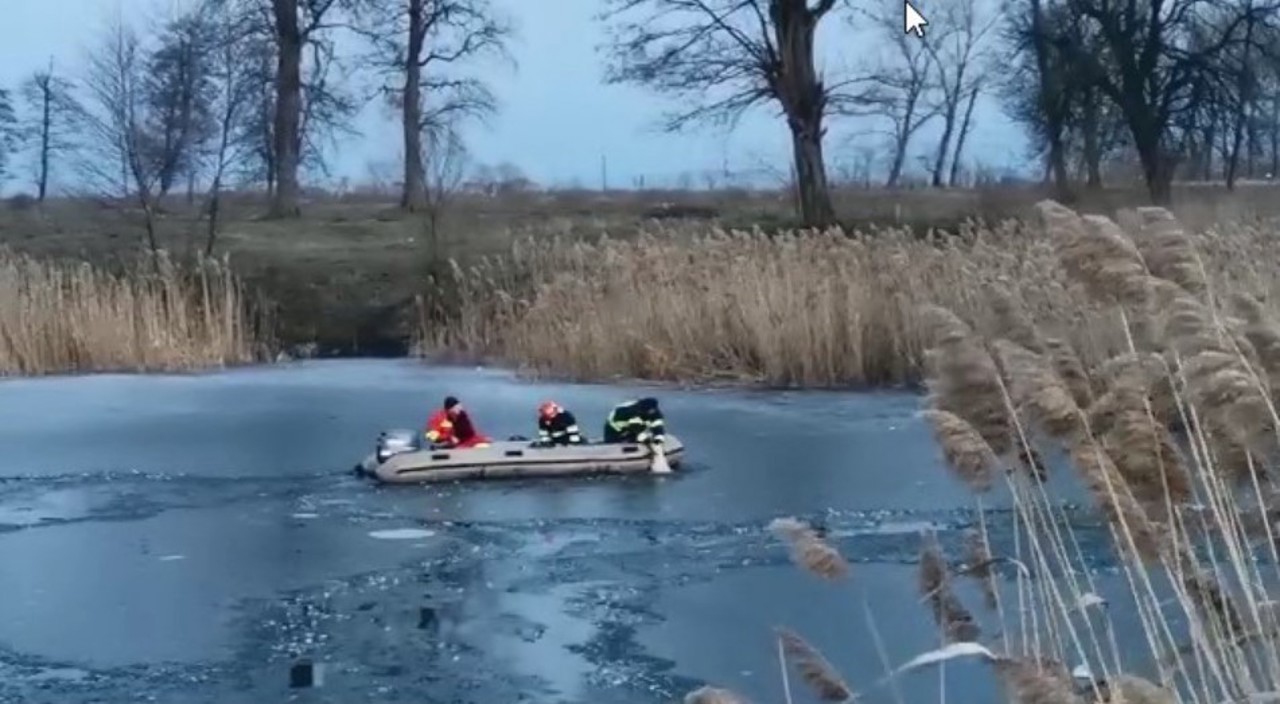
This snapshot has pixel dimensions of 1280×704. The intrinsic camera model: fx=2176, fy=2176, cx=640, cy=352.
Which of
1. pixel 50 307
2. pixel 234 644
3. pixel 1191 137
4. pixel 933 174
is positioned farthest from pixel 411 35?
pixel 234 644

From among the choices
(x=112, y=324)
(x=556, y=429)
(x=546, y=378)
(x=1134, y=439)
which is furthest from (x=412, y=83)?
(x=1134, y=439)

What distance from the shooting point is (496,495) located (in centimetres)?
861

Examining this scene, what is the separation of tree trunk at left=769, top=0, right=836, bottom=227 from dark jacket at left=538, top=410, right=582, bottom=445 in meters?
19.6

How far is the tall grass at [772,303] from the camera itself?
43.9 ft

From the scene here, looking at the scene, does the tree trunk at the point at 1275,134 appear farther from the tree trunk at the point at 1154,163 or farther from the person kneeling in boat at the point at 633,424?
the person kneeling in boat at the point at 633,424

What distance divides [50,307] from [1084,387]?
12760mm

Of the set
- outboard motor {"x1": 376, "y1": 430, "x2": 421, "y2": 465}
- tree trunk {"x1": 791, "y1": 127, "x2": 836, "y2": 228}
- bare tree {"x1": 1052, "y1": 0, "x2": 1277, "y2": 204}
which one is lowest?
outboard motor {"x1": 376, "y1": 430, "x2": 421, "y2": 465}

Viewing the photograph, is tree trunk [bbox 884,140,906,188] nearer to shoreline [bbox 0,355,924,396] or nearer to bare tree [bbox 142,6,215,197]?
bare tree [bbox 142,6,215,197]

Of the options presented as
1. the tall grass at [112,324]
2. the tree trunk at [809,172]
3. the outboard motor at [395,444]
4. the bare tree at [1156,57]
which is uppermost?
the bare tree at [1156,57]

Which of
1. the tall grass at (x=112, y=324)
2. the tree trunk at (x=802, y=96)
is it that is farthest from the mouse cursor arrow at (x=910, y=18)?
the tall grass at (x=112, y=324)

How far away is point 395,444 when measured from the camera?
9031 mm

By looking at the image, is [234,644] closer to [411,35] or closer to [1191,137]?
[1191,137]

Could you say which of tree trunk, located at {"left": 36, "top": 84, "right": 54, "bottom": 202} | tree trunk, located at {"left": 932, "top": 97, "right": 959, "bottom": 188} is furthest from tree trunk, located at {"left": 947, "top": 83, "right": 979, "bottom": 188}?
tree trunk, located at {"left": 36, "top": 84, "right": 54, "bottom": 202}

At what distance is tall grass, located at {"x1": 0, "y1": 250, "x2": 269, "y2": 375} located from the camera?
1520 cm
